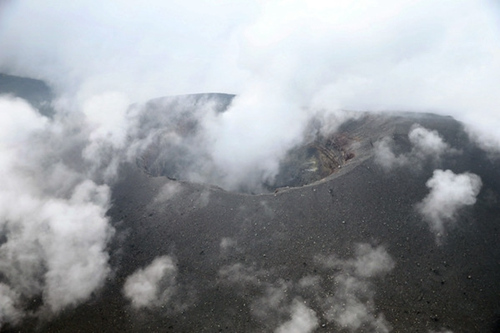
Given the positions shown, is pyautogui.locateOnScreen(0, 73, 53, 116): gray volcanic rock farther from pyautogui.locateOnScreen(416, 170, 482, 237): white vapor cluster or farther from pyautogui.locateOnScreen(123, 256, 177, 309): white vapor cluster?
pyautogui.locateOnScreen(416, 170, 482, 237): white vapor cluster

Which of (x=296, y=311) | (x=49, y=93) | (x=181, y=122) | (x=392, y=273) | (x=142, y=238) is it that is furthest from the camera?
(x=49, y=93)

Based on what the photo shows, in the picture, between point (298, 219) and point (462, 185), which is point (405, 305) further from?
point (462, 185)

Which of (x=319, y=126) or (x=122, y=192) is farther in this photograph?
(x=319, y=126)

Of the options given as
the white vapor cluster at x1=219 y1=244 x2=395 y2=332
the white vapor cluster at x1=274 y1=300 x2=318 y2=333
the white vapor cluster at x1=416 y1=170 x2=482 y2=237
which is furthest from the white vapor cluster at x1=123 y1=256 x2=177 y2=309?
the white vapor cluster at x1=416 y1=170 x2=482 y2=237

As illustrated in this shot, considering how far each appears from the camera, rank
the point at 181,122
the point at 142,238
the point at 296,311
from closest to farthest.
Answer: the point at 296,311, the point at 142,238, the point at 181,122

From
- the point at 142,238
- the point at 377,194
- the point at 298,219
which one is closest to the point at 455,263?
the point at 377,194

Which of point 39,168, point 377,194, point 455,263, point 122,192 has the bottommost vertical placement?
point 455,263

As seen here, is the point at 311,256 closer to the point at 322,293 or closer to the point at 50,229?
the point at 322,293
